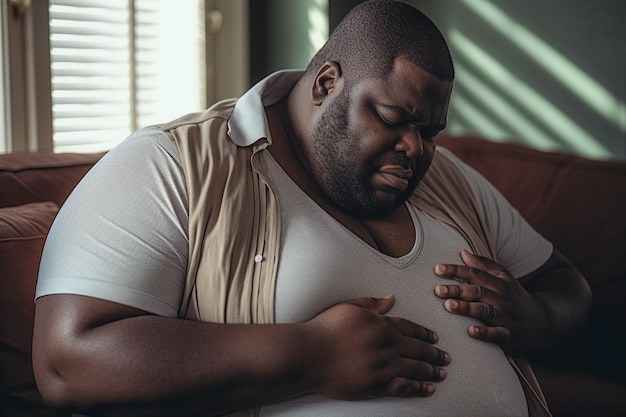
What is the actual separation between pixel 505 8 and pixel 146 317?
6.09 feet

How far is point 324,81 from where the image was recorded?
145 centimetres

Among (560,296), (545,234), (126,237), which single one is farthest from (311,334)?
(545,234)

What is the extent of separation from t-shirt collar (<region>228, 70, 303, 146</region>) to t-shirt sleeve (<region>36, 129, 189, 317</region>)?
0.14 metres

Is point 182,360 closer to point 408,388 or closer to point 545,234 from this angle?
point 408,388

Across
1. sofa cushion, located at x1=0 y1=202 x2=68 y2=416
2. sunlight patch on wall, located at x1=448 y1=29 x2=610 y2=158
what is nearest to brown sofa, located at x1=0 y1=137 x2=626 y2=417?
sofa cushion, located at x1=0 y1=202 x2=68 y2=416

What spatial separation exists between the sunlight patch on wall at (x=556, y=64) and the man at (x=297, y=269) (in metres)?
1.00

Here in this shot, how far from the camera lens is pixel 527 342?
152 cm

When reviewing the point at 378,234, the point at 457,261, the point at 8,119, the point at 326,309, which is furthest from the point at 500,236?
the point at 8,119

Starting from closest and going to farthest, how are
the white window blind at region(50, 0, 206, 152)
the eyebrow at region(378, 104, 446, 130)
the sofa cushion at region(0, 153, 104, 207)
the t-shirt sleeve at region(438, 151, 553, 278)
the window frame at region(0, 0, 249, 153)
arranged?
the eyebrow at region(378, 104, 446, 130) < the sofa cushion at region(0, 153, 104, 207) < the t-shirt sleeve at region(438, 151, 553, 278) < the window frame at region(0, 0, 249, 153) < the white window blind at region(50, 0, 206, 152)

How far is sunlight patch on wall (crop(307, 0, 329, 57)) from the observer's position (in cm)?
267

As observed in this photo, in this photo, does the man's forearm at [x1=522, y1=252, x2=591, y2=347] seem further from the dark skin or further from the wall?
the wall

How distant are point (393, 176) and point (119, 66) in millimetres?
1219

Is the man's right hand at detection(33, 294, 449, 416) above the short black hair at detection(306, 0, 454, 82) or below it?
below

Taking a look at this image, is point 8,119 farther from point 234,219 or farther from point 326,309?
point 326,309
